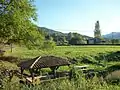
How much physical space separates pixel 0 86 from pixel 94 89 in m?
4.49

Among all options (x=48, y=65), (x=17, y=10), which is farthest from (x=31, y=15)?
(x=48, y=65)

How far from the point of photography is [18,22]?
3631 cm

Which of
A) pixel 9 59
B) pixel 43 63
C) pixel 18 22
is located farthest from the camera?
pixel 9 59

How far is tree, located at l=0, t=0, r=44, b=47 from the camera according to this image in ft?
119

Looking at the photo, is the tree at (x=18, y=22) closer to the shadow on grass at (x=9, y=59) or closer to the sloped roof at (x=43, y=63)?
the shadow on grass at (x=9, y=59)

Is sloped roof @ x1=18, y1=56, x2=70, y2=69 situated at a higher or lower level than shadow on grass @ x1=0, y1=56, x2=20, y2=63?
→ higher

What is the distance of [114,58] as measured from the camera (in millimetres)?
49062

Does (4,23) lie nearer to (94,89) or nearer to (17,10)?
(17,10)

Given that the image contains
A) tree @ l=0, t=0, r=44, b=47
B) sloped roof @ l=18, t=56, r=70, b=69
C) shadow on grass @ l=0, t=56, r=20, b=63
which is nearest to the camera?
sloped roof @ l=18, t=56, r=70, b=69

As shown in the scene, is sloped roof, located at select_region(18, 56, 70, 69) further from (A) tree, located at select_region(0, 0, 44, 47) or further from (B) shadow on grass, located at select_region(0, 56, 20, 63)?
(B) shadow on grass, located at select_region(0, 56, 20, 63)

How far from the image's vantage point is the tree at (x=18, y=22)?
1433 inches

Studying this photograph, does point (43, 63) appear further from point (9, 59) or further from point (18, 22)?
point (9, 59)

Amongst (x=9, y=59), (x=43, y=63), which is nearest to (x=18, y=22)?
(x=9, y=59)

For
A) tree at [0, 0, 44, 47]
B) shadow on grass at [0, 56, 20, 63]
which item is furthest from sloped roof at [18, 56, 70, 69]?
shadow on grass at [0, 56, 20, 63]
